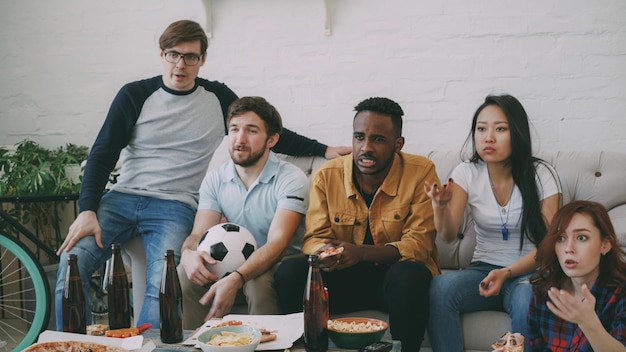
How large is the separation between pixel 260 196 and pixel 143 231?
1.72 feet

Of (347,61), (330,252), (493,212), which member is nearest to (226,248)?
(330,252)

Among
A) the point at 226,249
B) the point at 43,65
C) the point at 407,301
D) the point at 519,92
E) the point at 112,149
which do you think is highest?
the point at 43,65

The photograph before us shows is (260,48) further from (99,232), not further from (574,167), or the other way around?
(574,167)

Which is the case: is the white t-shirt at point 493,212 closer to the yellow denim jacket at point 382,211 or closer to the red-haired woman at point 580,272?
the yellow denim jacket at point 382,211

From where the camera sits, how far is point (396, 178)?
2.36 m

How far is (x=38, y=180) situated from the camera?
138 inches

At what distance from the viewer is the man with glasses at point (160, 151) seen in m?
2.61

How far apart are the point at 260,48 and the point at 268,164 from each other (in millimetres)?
1216

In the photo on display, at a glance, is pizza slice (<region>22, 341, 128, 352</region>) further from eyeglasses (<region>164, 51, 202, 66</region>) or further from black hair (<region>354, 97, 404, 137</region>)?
eyeglasses (<region>164, 51, 202, 66</region>)

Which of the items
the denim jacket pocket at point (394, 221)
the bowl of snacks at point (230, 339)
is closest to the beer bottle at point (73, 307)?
the bowl of snacks at point (230, 339)

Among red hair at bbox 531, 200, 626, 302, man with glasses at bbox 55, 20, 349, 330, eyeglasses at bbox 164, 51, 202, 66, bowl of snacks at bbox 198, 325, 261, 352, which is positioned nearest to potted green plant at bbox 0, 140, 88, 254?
man with glasses at bbox 55, 20, 349, 330

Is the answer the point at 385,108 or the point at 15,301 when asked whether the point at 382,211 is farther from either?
the point at 15,301

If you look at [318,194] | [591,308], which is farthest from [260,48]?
[591,308]

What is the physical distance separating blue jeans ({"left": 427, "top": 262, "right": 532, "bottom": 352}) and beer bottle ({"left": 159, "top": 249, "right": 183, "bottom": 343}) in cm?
82
